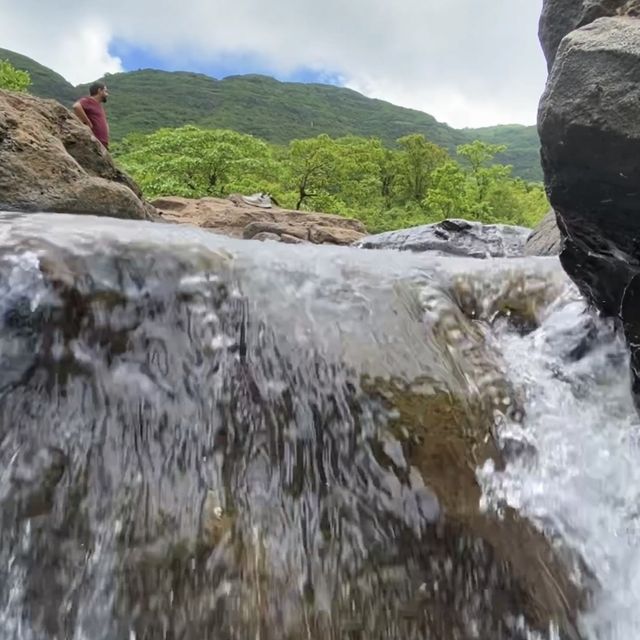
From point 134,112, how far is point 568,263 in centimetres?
8080

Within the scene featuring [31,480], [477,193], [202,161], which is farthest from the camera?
[477,193]

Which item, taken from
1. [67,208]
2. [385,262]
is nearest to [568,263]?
[385,262]

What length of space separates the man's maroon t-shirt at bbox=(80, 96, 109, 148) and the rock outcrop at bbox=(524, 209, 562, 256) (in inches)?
254

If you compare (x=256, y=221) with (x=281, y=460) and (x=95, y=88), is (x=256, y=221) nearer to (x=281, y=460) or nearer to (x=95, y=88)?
(x=95, y=88)

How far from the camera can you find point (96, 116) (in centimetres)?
972

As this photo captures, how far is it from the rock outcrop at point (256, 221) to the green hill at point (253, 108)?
50139mm

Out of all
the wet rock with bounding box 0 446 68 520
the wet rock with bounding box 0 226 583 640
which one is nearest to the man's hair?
the wet rock with bounding box 0 226 583 640

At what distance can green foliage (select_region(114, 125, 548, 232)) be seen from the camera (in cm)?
2109

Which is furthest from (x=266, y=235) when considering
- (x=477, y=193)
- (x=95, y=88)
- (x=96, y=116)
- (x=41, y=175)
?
(x=477, y=193)

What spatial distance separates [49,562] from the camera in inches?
95.4

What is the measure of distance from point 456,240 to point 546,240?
4401 millimetres

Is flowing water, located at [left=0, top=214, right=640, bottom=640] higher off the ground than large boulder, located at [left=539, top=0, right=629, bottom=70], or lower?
lower

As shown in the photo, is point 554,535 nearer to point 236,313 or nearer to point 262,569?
point 262,569

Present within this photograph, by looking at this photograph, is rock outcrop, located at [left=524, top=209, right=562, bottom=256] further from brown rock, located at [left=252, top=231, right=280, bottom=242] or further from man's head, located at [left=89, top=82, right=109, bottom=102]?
man's head, located at [left=89, top=82, right=109, bottom=102]
